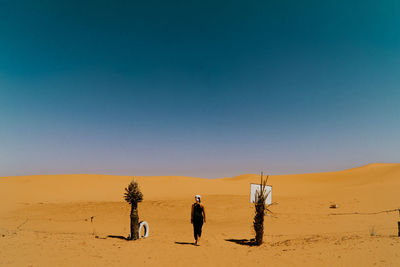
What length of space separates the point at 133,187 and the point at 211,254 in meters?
4.62

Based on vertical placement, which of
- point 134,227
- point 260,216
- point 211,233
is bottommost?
point 211,233

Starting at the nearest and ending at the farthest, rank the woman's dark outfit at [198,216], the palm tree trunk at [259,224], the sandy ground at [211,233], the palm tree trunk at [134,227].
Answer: the sandy ground at [211,233], the woman's dark outfit at [198,216], the palm tree trunk at [259,224], the palm tree trunk at [134,227]

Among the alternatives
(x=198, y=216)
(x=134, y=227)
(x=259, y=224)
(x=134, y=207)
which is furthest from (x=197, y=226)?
(x=134, y=207)

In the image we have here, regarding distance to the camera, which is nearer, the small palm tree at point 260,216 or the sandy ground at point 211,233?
the sandy ground at point 211,233

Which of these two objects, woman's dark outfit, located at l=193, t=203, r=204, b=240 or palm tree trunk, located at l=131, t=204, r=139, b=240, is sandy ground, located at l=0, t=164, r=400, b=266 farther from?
woman's dark outfit, located at l=193, t=203, r=204, b=240

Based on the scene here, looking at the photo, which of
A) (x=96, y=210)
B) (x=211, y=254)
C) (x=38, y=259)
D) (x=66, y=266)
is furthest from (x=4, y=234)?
(x=96, y=210)

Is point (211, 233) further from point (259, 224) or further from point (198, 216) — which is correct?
point (198, 216)

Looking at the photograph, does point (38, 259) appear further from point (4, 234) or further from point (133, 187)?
point (133, 187)

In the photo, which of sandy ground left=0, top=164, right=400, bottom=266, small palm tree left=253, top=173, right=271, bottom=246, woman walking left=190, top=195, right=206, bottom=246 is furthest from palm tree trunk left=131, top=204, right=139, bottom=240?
small palm tree left=253, top=173, right=271, bottom=246

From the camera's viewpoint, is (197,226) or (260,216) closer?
(197,226)

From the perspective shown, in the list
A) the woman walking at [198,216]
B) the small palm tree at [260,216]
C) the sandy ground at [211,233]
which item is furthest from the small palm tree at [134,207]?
the small palm tree at [260,216]

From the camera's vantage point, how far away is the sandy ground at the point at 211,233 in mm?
6884

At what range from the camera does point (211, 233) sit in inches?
511

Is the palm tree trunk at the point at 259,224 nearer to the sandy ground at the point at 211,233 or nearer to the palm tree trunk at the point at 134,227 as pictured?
the sandy ground at the point at 211,233
